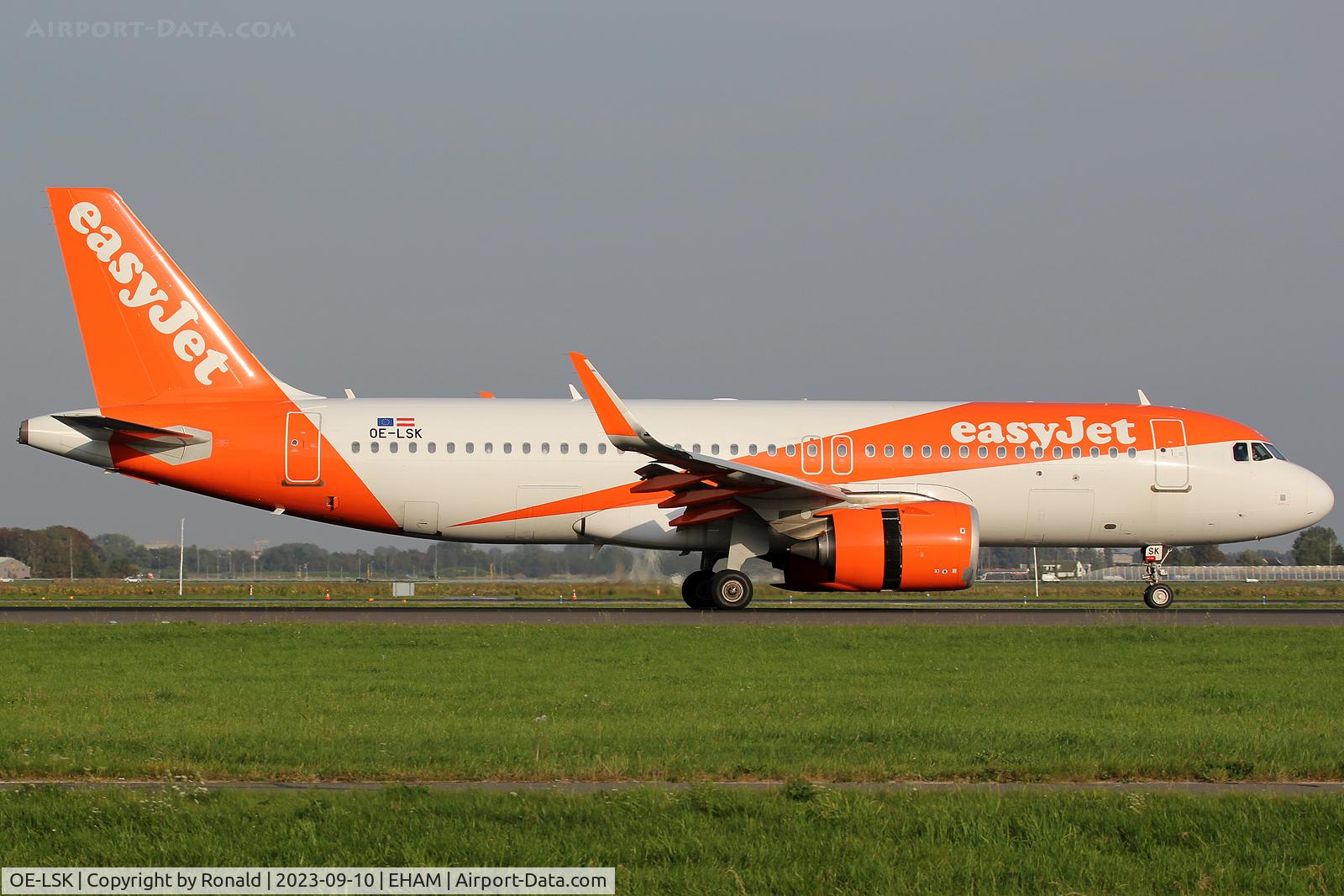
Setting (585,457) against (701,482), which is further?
(585,457)

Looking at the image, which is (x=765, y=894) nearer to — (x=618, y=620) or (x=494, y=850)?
(x=494, y=850)

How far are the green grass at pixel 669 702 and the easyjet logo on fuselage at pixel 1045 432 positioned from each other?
22.0 ft

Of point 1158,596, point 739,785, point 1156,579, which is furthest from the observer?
point 1156,579

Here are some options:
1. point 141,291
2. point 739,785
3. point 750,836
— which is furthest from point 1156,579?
point 750,836

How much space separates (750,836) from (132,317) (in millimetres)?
20906

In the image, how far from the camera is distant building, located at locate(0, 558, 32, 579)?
8606cm

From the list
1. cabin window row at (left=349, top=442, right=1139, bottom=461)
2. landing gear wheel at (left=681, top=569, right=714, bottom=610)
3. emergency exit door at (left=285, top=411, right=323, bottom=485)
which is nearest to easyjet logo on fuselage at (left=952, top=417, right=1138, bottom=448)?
cabin window row at (left=349, top=442, right=1139, bottom=461)

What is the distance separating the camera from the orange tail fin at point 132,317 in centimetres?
2469

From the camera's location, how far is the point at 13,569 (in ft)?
288

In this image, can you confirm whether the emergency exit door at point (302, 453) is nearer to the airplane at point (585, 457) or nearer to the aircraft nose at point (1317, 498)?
the airplane at point (585, 457)

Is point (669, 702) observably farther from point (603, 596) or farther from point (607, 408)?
point (603, 596)

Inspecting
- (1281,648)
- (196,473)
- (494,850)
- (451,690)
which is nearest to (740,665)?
(451,690)

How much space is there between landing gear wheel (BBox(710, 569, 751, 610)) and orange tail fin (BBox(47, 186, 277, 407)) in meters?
8.93

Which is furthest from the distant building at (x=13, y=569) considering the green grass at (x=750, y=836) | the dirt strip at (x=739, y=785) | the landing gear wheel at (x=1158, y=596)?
the green grass at (x=750, y=836)
